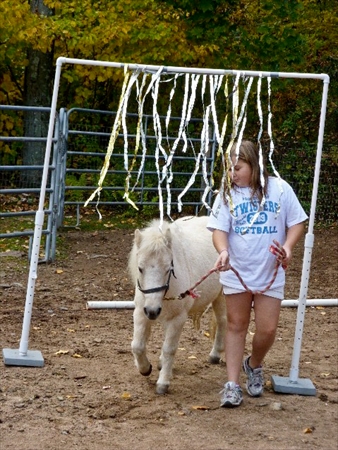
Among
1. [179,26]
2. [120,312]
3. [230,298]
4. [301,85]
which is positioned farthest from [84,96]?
[230,298]

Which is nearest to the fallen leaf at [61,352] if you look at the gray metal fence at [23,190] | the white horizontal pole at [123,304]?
the white horizontal pole at [123,304]

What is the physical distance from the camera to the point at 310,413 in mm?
5332

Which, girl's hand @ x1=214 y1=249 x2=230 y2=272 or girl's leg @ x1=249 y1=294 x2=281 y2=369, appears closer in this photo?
girl's hand @ x1=214 y1=249 x2=230 y2=272

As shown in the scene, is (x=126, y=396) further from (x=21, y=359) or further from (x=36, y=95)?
(x=36, y=95)

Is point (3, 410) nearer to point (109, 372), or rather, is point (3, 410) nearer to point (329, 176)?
point (109, 372)

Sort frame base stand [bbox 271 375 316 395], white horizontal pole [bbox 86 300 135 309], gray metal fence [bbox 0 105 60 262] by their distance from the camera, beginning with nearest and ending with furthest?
frame base stand [bbox 271 375 316 395], white horizontal pole [bbox 86 300 135 309], gray metal fence [bbox 0 105 60 262]

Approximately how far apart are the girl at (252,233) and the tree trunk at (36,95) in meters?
8.86

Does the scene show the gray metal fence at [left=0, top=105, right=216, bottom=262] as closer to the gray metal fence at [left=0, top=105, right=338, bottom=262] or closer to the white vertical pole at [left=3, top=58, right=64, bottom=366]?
the gray metal fence at [left=0, top=105, right=338, bottom=262]

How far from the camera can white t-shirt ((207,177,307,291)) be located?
17.3 feet

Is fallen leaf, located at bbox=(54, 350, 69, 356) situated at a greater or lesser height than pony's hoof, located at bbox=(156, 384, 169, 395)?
lesser

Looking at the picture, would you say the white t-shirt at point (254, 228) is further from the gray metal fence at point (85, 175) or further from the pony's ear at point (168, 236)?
the gray metal fence at point (85, 175)

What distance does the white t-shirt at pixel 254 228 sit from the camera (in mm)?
5285

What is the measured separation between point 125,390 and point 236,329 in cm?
82

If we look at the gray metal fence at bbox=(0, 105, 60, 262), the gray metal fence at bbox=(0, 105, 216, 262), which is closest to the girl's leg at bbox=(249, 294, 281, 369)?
the gray metal fence at bbox=(0, 105, 60, 262)
